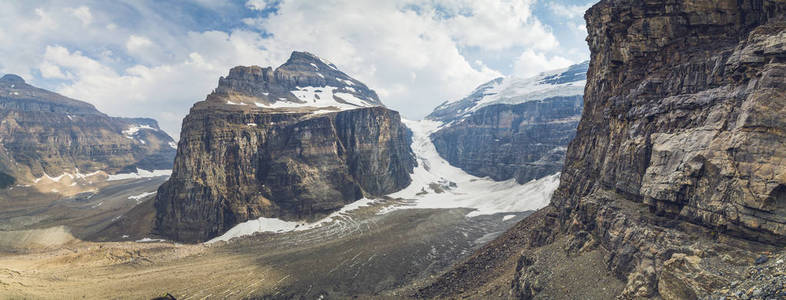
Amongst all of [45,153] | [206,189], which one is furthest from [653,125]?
[45,153]

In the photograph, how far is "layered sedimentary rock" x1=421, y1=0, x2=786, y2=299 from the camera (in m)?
11.9

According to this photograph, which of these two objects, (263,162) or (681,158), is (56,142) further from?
(681,158)

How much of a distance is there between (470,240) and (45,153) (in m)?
190

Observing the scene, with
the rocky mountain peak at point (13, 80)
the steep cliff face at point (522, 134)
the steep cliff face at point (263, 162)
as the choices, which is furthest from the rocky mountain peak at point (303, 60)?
the rocky mountain peak at point (13, 80)

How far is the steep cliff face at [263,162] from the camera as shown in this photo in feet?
193

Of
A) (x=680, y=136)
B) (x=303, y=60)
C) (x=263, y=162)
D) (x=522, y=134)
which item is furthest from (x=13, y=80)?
(x=680, y=136)

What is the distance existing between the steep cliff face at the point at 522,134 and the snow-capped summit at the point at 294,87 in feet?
189

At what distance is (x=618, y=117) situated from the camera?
73.7ft

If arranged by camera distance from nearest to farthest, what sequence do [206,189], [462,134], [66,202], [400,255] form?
1. [400,255]
2. [206,189]
3. [66,202]
4. [462,134]

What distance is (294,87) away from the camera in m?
125

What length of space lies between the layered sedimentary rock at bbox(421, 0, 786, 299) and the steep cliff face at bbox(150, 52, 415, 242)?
4993 centimetres

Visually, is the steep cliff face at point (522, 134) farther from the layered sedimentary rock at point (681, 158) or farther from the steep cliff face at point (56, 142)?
the steep cliff face at point (56, 142)

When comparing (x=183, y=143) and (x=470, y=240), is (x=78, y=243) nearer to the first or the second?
(x=183, y=143)

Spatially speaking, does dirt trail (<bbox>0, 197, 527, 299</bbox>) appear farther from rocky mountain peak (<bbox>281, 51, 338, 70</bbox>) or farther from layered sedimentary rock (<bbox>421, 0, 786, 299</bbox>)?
rocky mountain peak (<bbox>281, 51, 338, 70</bbox>)
